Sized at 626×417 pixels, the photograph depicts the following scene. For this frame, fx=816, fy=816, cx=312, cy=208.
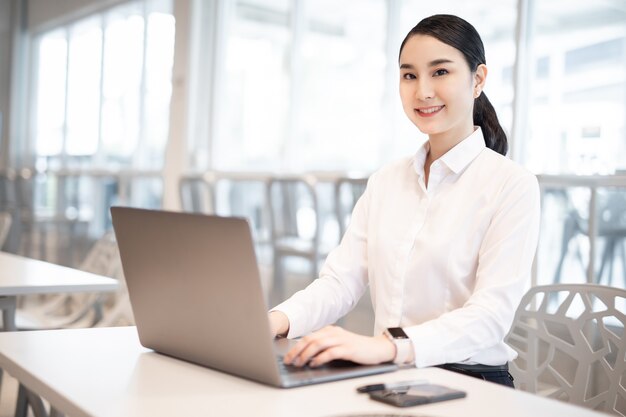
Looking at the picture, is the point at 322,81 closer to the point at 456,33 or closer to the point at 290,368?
the point at 456,33

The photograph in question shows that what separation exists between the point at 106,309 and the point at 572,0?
3627 mm

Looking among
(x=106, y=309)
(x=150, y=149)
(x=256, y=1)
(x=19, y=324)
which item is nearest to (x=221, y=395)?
(x=19, y=324)

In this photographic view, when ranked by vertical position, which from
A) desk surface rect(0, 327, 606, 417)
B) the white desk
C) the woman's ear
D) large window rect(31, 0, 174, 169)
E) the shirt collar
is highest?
large window rect(31, 0, 174, 169)

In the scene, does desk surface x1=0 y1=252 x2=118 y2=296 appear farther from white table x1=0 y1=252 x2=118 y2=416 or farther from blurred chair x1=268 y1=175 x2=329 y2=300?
blurred chair x1=268 y1=175 x2=329 y2=300

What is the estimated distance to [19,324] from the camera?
294 cm

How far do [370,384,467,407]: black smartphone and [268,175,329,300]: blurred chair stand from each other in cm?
312

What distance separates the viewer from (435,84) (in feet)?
5.14

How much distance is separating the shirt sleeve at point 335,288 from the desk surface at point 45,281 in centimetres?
82

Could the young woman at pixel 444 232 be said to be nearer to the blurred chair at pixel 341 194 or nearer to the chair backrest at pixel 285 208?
the blurred chair at pixel 341 194

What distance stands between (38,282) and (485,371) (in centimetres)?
130

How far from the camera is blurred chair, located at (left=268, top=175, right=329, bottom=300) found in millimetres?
4176

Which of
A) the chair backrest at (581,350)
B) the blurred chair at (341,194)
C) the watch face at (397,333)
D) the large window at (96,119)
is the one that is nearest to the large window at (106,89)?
the large window at (96,119)

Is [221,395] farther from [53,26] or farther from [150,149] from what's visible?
[53,26]

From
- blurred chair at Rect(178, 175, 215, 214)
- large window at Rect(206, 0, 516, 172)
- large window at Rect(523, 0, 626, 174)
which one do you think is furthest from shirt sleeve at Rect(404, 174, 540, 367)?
blurred chair at Rect(178, 175, 215, 214)
